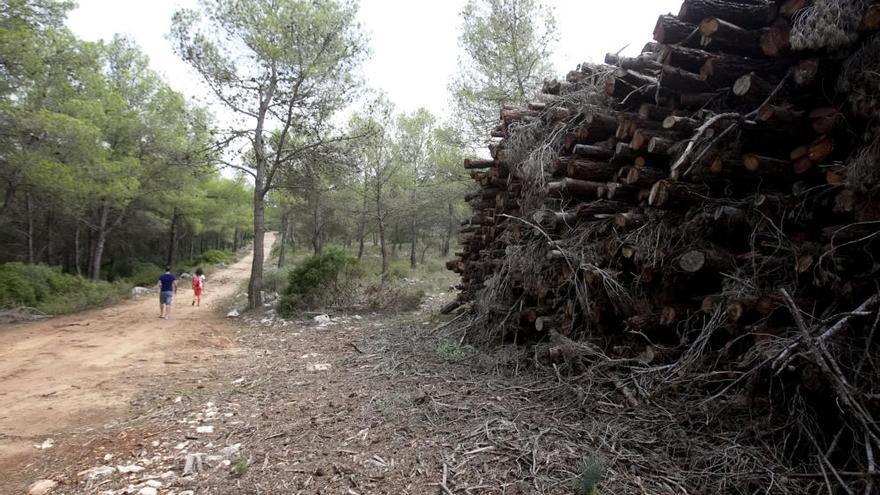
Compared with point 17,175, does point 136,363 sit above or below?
below

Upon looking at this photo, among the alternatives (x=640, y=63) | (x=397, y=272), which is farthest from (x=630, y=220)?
(x=397, y=272)

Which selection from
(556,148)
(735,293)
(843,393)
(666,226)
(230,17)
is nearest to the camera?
(843,393)

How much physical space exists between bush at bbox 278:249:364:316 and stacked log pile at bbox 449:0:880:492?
7.62m

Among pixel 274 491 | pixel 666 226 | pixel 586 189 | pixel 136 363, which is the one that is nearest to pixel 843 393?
pixel 666 226

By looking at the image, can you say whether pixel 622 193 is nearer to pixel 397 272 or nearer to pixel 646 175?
pixel 646 175

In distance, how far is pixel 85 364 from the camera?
23.0 feet

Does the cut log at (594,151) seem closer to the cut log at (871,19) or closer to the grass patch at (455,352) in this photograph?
the cut log at (871,19)

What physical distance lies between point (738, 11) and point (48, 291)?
18375mm

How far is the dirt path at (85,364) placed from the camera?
4.59 meters

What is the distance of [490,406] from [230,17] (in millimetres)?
12878

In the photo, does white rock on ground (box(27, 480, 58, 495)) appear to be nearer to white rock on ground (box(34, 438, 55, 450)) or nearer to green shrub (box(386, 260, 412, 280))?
white rock on ground (box(34, 438, 55, 450))

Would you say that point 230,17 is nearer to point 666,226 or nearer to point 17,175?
point 17,175

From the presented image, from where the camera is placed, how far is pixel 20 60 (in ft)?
34.3

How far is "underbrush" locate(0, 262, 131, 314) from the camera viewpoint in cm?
1198
